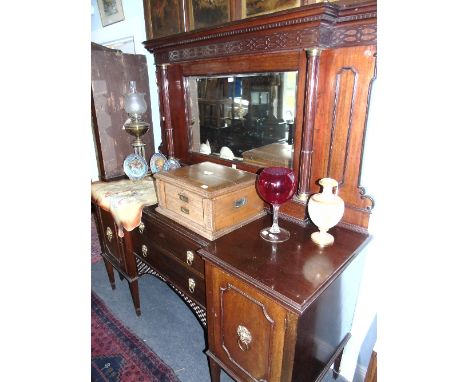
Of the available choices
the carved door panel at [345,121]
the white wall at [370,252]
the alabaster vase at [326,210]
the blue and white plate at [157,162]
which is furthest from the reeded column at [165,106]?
the white wall at [370,252]

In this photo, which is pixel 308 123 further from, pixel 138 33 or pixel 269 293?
pixel 138 33

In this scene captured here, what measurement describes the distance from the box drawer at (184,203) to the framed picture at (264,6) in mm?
1023

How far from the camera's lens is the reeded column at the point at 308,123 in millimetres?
1211

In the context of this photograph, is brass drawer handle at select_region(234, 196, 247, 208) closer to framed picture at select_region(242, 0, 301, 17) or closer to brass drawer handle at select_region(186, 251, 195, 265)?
brass drawer handle at select_region(186, 251, 195, 265)

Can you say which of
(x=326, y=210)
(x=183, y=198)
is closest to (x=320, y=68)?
(x=326, y=210)

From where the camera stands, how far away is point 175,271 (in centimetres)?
162

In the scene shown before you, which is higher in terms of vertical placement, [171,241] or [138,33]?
[138,33]

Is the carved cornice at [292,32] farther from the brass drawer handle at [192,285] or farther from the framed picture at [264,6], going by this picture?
the brass drawer handle at [192,285]

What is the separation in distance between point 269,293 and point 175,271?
2.60 ft

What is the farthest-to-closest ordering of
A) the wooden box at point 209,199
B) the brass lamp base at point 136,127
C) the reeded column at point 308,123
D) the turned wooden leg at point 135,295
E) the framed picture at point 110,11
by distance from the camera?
the framed picture at point 110,11 → the brass lamp base at point 136,127 → the turned wooden leg at point 135,295 → the wooden box at point 209,199 → the reeded column at point 308,123
